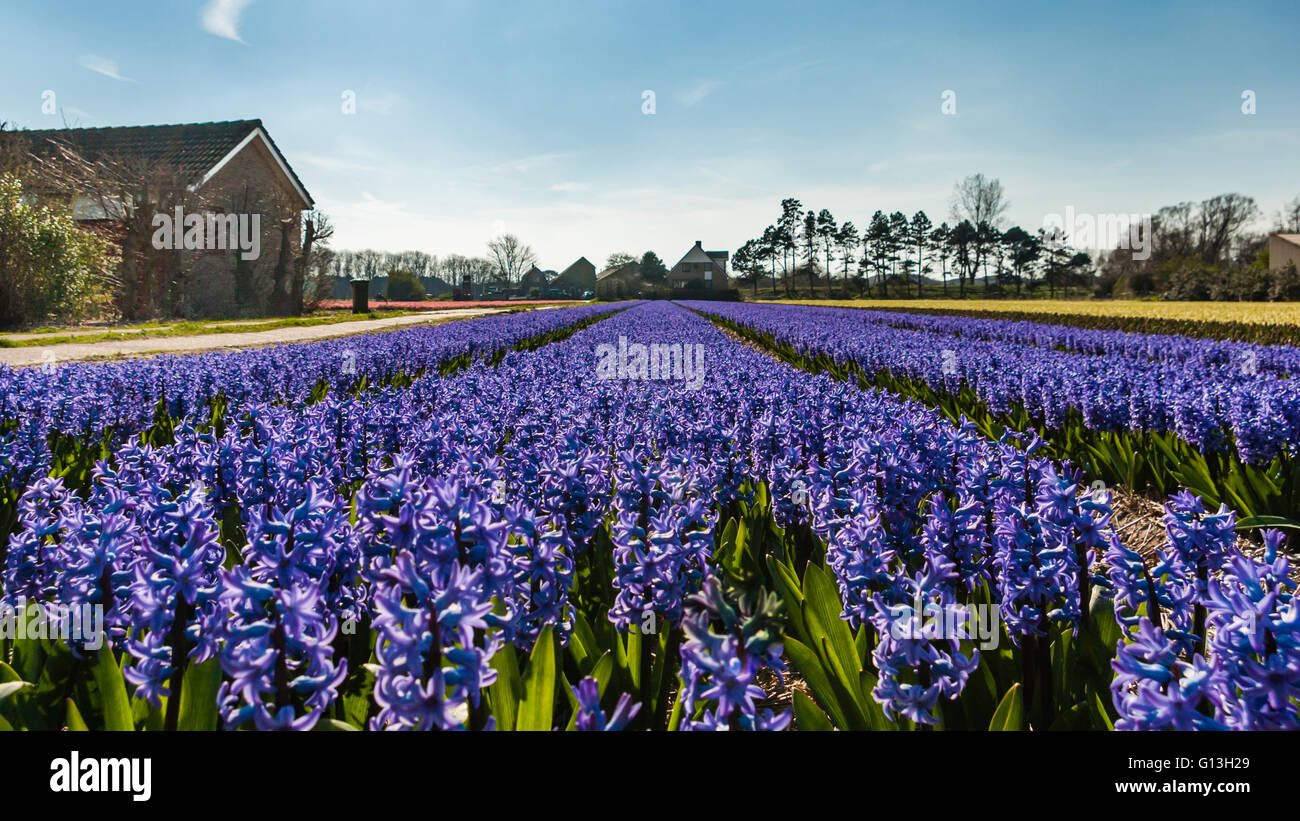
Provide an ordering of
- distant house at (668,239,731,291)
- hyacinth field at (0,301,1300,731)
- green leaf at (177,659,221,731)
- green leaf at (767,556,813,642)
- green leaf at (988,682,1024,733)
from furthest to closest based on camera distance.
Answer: distant house at (668,239,731,291)
green leaf at (767,556,813,642)
green leaf at (988,682,1024,733)
green leaf at (177,659,221,731)
hyacinth field at (0,301,1300,731)

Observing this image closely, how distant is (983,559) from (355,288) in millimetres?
37135

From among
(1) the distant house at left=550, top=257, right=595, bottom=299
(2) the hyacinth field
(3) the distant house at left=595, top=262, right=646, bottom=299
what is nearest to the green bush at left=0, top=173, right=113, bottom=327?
(2) the hyacinth field

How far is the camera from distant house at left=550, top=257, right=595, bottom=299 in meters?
114

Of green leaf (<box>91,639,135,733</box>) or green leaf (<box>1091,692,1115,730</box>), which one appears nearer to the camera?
green leaf (<box>91,639,135,733</box>)

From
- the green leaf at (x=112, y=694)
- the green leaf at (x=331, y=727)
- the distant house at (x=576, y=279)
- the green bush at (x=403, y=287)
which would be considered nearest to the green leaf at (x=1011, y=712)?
the green leaf at (x=331, y=727)

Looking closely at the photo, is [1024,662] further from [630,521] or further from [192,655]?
[192,655]

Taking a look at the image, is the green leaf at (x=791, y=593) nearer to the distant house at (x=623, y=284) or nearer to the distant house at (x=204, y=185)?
the distant house at (x=204, y=185)

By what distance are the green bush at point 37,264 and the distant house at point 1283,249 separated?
79.7m

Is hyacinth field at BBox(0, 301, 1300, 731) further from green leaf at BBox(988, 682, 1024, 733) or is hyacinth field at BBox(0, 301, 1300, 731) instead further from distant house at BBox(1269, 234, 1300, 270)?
distant house at BBox(1269, 234, 1300, 270)

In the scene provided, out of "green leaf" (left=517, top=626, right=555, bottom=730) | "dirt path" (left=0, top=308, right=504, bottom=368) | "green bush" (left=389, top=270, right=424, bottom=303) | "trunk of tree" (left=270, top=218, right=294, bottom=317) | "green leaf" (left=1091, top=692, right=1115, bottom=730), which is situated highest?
"green bush" (left=389, top=270, right=424, bottom=303)

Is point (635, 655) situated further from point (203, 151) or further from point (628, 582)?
point (203, 151)

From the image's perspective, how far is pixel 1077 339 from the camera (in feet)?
43.1

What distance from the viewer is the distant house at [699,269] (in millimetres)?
102250
